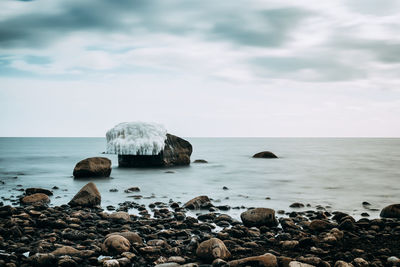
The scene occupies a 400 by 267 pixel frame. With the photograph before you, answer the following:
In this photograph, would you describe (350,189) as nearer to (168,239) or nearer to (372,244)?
(372,244)

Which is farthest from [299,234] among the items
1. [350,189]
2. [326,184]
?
[326,184]

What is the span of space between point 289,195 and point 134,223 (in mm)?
7356

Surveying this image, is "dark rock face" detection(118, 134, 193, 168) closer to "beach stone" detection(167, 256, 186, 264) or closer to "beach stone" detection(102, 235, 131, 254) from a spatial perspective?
"beach stone" detection(102, 235, 131, 254)

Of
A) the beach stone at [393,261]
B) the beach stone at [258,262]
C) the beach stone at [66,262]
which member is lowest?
the beach stone at [66,262]

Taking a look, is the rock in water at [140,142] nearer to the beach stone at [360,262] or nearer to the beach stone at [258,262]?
the beach stone at [258,262]

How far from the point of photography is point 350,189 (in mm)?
14812

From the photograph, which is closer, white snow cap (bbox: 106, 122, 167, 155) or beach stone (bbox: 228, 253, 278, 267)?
beach stone (bbox: 228, 253, 278, 267)

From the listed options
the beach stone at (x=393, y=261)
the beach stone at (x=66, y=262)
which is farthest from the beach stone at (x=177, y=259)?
the beach stone at (x=393, y=261)

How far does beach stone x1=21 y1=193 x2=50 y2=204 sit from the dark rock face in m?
9.94

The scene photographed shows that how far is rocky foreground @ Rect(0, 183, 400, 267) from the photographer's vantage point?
511cm

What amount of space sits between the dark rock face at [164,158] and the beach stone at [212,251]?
1562cm

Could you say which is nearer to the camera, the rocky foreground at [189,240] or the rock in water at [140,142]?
the rocky foreground at [189,240]

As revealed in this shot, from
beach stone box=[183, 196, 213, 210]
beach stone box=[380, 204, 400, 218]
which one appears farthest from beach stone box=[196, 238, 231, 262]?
beach stone box=[380, 204, 400, 218]

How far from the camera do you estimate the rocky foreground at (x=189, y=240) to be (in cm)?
511
